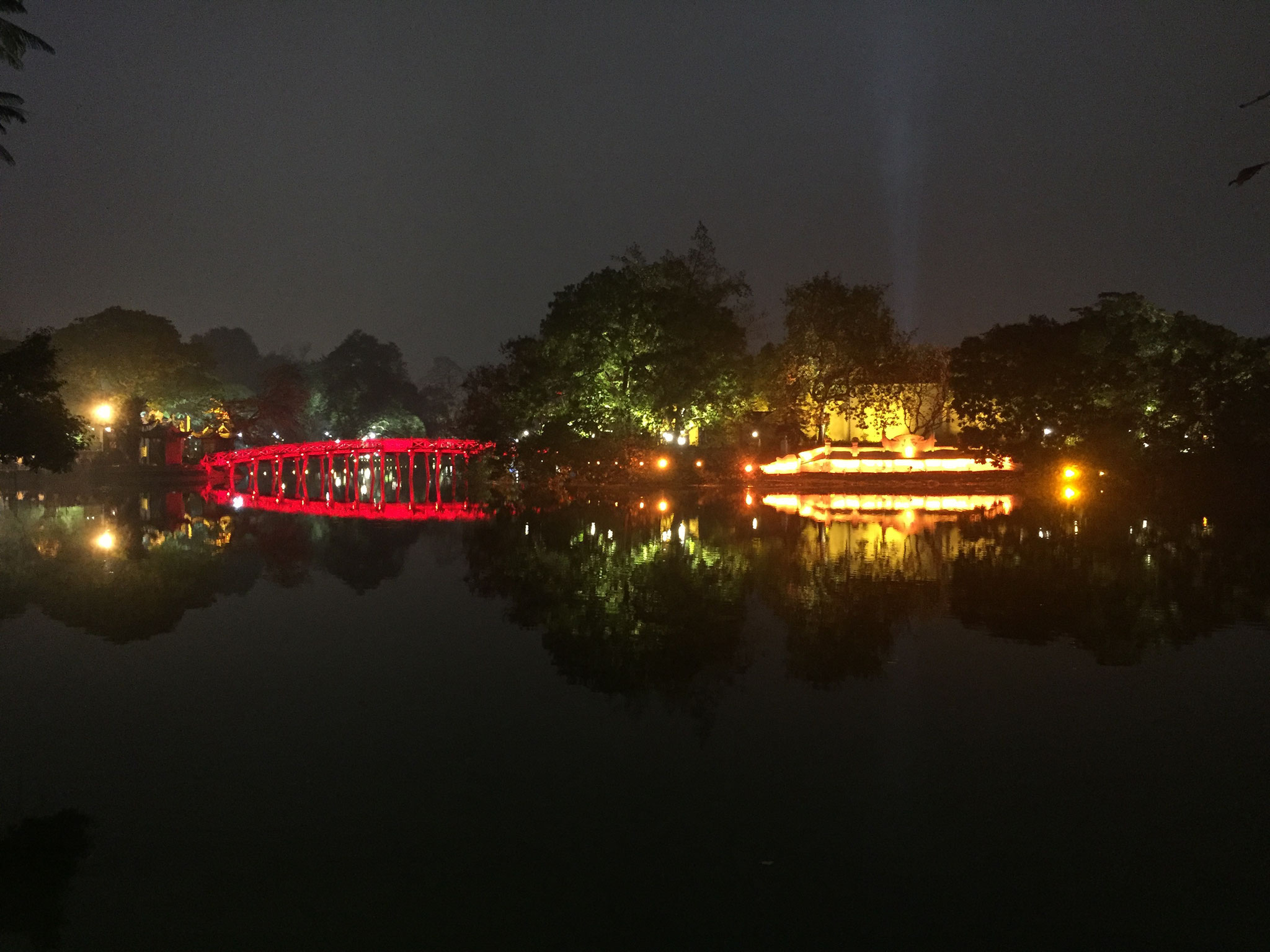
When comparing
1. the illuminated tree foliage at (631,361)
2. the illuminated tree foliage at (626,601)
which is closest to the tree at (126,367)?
the illuminated tree foliage at (631,361)

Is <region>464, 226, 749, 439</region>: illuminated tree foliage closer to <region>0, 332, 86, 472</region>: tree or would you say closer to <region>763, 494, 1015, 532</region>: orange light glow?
<region>763, 494, 1015, 532</region>: orange light glow

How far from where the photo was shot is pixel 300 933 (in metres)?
4.53

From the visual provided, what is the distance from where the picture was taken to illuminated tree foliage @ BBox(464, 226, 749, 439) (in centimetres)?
3572

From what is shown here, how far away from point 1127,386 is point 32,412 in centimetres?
Result: 3102

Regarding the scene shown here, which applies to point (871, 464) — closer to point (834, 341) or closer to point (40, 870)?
point (834, 341)

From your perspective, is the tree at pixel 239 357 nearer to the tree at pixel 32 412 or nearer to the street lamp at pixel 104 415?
the street lamp at pixel 104 415

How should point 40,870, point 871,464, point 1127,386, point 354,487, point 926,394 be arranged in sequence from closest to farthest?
point 40,870 → point 1127,386 → point 871,464 → point 354,487 → point 926,394

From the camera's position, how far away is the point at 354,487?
4731cm

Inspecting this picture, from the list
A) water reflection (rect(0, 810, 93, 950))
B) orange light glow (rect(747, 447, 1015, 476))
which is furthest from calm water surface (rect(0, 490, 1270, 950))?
orange light glow (rect(747, 447, 1015, 476))

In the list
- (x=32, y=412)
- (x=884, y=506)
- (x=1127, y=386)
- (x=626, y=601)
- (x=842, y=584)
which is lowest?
(x=626, y=601)

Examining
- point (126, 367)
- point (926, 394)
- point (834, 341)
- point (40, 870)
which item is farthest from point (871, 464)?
point (126, 367)

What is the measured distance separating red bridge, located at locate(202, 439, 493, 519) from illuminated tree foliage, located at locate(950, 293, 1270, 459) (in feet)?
67.3

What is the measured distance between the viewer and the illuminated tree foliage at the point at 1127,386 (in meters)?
31.5

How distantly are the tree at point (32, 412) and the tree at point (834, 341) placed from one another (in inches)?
1163
